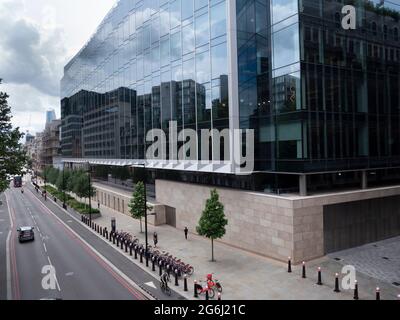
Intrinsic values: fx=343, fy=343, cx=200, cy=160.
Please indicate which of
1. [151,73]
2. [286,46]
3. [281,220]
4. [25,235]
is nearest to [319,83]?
[286,46]

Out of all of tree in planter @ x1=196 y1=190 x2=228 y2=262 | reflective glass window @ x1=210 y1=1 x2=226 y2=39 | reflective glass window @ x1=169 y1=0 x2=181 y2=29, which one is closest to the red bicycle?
tree in planter @ x1=196 y1=190 x2=228 y2=262

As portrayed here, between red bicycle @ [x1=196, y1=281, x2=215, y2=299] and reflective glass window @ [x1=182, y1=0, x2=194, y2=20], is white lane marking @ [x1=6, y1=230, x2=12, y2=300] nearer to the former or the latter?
red bicycle @ [x1=196, y1=281, x2=215, y2=299]

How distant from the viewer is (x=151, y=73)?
3859 centimetres

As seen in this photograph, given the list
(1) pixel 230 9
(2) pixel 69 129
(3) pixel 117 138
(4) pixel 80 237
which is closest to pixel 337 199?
(1) pixel 230 9

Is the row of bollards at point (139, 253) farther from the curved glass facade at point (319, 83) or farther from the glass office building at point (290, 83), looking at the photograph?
the curved glass facade at point (319, 83)

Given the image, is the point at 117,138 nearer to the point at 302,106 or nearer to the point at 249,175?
the point at 249,175

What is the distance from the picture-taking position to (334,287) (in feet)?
59.3

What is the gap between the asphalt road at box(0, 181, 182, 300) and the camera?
18375 millimetres

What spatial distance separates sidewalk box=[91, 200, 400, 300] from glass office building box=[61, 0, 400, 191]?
569 centimetres

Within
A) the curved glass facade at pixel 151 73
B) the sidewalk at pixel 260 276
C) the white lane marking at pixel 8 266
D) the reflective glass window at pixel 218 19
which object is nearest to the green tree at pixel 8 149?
the white lane marking at pixel 8 266

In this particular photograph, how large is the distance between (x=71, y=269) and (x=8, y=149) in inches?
374

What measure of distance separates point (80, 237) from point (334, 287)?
23577 millimetres

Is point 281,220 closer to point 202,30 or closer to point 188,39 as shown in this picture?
point 202,30

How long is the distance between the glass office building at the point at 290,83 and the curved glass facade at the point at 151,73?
0.16 metres
